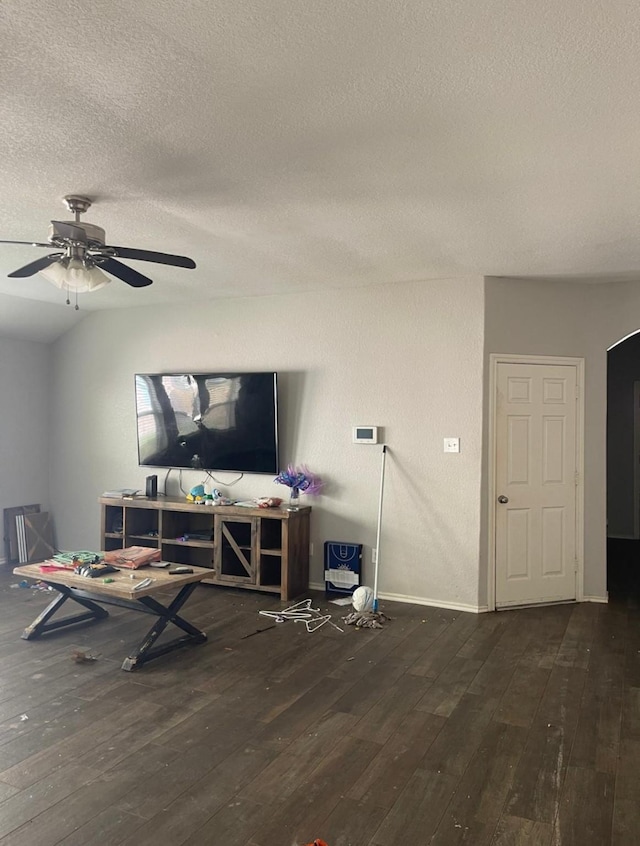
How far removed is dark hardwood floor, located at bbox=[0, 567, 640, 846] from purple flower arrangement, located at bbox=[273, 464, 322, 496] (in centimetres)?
127

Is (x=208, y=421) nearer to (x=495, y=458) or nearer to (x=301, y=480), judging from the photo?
(x=301, y=480)

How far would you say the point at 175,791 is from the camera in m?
2.48

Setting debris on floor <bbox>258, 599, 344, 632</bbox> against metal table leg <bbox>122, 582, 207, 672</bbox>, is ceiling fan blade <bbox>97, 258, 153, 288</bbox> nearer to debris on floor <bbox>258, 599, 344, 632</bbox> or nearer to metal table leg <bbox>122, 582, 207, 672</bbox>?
metal table leg <bbox>122, 582, 207, 672</bbox>

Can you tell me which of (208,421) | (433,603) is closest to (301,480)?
(208,421)

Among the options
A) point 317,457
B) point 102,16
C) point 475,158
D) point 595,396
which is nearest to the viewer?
point 102,16

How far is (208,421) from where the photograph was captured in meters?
5.84

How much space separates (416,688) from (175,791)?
58.4 inches

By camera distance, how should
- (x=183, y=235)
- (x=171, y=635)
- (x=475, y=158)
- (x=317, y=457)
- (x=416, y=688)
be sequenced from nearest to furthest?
(x=475, y=158) → (x=416, y=688) → (x=183, y=235) → (x=171, y=635) → (x=317, y=457)

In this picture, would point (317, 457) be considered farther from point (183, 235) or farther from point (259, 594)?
point (183, 235)

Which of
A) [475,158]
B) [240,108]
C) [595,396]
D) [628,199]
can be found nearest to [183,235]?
[240,108]

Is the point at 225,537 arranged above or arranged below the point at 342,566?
above

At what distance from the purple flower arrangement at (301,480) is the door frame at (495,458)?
1467mm

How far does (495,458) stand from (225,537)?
2348 mm

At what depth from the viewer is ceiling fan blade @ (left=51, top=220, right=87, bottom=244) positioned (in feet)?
9.87
